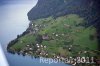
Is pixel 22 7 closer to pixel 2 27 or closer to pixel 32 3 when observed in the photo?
pixel 32 3

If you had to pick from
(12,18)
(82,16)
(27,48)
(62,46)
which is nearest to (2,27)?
(12,18)

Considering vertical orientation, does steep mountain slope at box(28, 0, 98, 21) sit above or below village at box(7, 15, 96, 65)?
above

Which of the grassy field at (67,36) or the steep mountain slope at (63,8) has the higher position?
the steep mountain slope at (63,8)

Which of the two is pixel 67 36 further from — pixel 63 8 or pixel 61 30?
pixel 63 8
